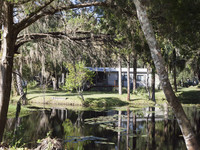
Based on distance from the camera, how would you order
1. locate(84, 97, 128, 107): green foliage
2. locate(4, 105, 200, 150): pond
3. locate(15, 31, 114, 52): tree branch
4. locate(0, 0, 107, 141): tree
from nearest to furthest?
locate(0, 0, 107, 141): tree < locate(15, 31, 114, 52): tree branch < locate(4, 105, 200, 150): pond < locate(84, 97, 128, 107): green foliage

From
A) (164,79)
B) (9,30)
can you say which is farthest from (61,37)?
(164,79)

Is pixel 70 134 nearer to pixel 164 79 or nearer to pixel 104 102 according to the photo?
pixel 164 79

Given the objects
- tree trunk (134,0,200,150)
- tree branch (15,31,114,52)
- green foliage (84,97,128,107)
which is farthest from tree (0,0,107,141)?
green foliage (84,97,128,107)

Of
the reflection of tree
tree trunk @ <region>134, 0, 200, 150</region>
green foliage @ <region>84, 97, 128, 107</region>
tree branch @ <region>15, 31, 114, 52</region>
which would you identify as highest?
tree branch @ <region>15, 31, 114, 52</region>

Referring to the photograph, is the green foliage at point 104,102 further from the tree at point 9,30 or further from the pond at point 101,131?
the tree at point 9,30

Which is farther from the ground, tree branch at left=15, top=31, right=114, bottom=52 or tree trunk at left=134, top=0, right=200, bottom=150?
tree branch at left=15, top=31, right=114, bottom=52

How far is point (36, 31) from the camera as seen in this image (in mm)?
8852

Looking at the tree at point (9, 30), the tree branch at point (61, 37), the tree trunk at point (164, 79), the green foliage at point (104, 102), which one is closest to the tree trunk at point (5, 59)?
the tree at point (9, 30)

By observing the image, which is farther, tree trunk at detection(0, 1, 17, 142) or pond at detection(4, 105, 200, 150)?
pond at detection(4, 105, 200, 150)

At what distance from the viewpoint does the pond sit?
11062mm

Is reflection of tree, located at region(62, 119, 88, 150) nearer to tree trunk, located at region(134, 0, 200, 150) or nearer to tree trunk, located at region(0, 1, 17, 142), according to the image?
tree trunk, located at region(0, 1, 17, 142)

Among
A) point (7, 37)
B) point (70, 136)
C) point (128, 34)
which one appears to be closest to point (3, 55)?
point (7, 37)

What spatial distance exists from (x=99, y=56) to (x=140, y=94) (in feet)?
76.2

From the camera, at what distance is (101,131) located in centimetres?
1380
